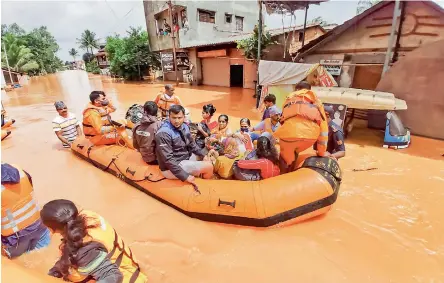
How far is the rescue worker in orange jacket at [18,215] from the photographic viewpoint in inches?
89.4

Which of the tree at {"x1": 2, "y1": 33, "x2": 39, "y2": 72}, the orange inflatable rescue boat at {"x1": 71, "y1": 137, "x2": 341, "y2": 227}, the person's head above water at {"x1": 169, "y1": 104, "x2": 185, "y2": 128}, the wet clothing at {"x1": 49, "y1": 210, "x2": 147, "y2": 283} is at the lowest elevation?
the orange inflatable rescue boat at {"x1": 71, "y1": 137, "x2": 341, "y2": 227}

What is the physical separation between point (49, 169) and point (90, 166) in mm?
995

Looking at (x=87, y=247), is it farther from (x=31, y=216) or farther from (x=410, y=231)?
(x=410, y=231)

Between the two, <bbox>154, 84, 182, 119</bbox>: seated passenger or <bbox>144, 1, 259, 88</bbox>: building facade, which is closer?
<bbox>154, 84, 182, 119</bbox>: seated passenger

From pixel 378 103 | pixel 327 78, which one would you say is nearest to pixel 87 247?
pixel 378 103

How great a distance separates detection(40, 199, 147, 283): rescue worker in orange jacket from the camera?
1.61 m

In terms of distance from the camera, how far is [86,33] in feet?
186

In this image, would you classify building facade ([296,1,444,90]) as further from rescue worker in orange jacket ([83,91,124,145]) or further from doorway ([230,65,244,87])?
doorway ([230,65,244,87])

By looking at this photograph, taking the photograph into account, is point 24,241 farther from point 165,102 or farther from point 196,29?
point 196,29

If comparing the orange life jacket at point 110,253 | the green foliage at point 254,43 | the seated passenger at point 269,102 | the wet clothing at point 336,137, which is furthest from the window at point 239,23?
the orange life jacket at point 110,253

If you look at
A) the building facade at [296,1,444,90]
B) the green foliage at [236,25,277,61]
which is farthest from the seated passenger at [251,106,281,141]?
the green foliage at [236,25,277,61]

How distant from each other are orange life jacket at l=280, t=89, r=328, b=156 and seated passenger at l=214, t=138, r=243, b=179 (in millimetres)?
1043

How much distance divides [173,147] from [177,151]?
Answer: 0.33 feet

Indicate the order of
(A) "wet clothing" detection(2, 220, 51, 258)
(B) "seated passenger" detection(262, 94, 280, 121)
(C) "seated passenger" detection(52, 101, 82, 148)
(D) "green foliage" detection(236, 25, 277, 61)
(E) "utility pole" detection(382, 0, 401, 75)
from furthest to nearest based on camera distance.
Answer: (D) "green foliage" detection(236, 25, 277, 61) < (E) "utility pole" detection(382, 0, 401, 75) < (C) "seated passenger" detection(52, 101, 82, 148) < (B) "seated passenger" detection(262, 94, 280, 121) < (A) "wet clothing" detection(2, 220, 51, 258)
